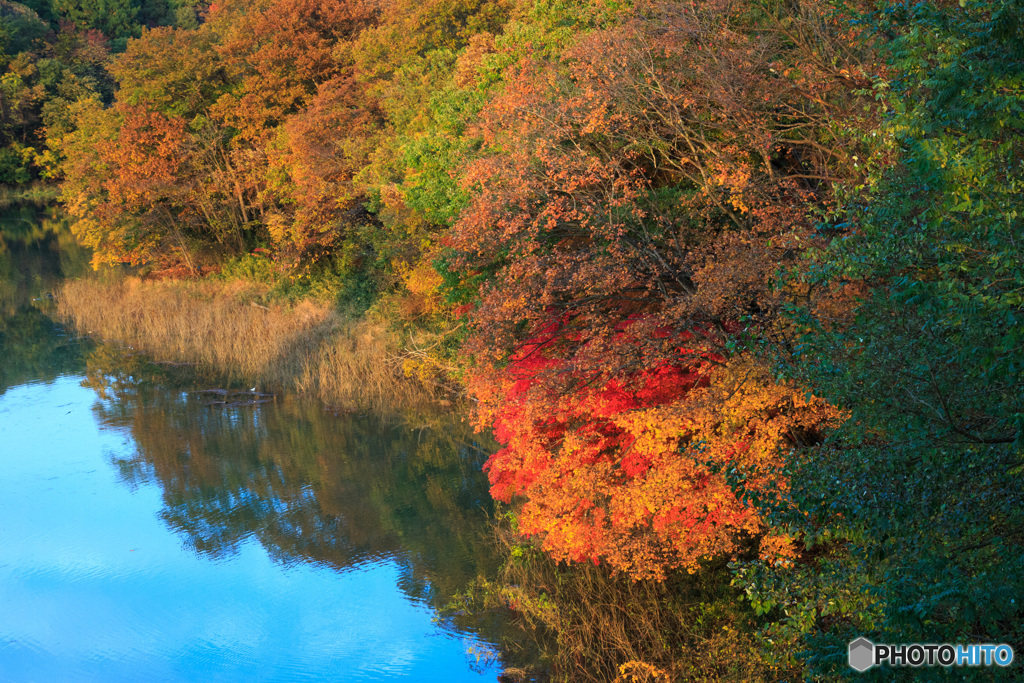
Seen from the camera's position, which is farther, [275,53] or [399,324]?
[275,53]

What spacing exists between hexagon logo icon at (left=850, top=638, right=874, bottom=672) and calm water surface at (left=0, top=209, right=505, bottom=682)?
475cm

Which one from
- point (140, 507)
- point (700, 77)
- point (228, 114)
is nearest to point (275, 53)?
point (228, 114)

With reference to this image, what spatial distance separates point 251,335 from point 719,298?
1711 centimetres

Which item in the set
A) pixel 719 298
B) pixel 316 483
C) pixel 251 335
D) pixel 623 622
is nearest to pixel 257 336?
pixel 251 335

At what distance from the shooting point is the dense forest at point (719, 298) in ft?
15.9

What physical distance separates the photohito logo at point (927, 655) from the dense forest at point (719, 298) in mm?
107

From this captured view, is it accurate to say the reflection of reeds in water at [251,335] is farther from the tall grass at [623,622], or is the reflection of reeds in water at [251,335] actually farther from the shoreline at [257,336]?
the tall grass at [623,622]

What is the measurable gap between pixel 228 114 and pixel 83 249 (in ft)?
59.9

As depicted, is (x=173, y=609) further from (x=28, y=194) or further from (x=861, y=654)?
(x=28, y=194)

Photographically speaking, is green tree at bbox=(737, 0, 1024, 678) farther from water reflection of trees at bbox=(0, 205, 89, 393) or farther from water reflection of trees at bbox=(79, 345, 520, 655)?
water reflection of trees at bbox=(0, 205, 89, 393)

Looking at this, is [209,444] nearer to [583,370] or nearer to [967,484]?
[583,370]

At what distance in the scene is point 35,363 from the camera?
944 inches

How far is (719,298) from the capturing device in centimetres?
881

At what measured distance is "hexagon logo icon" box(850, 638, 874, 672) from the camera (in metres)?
5.38
